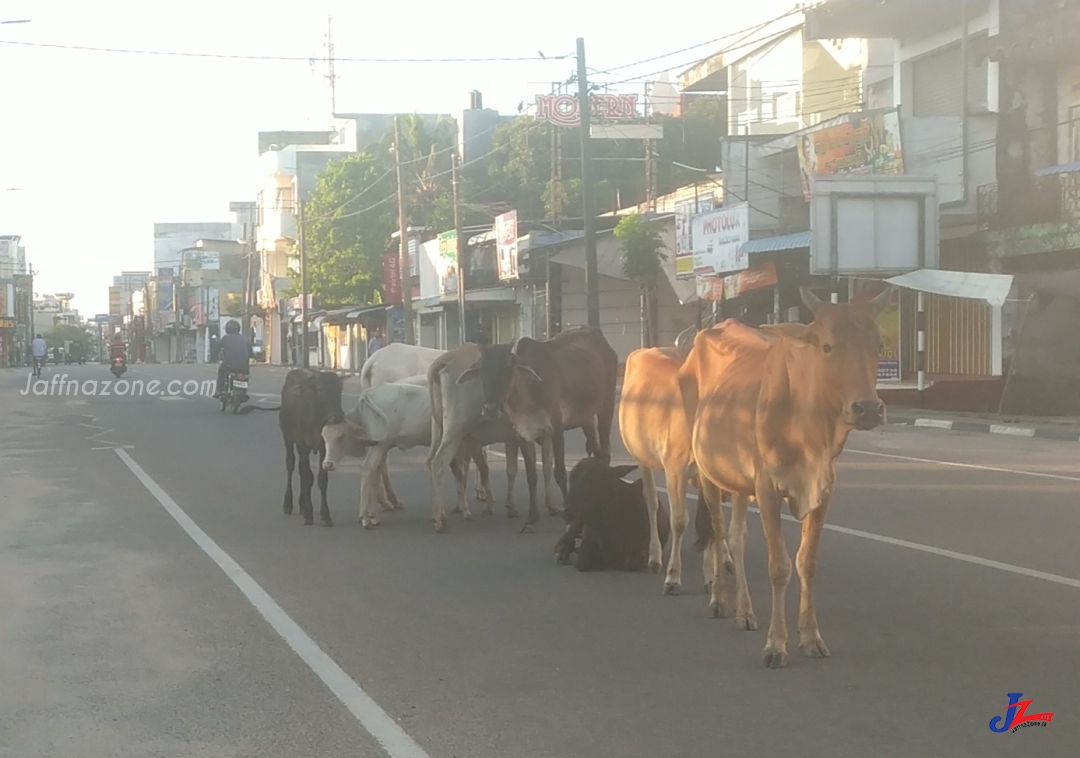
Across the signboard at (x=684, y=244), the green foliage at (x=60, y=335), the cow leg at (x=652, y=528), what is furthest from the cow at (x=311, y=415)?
the green foliage at (x=60, y=335)

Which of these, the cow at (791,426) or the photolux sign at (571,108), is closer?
the cow at (791,426)

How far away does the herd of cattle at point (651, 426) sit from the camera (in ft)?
20.6

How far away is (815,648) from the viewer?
6.45 meters

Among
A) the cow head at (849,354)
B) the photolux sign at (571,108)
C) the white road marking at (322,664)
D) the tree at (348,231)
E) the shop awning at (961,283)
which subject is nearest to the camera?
the white road marking at (322,664)

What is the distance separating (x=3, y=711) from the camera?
580 cm

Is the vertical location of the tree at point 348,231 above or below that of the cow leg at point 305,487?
above

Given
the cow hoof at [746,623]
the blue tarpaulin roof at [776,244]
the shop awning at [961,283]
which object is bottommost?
the cow hoof at [746,623]

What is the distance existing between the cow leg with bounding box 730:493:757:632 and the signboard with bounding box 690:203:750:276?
22997 millimetres

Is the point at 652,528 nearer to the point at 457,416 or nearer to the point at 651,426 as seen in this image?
the point at 651,426

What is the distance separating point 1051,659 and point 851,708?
4.41ft

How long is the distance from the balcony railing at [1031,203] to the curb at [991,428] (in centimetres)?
451

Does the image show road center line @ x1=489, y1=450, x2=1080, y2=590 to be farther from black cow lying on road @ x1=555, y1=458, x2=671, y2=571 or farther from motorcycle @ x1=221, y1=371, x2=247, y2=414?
motorcycle @ x1=221, y1=371, x2=247, y2=414

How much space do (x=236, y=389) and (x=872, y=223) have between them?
508 inches

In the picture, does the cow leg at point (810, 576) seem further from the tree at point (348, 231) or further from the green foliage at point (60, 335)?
the green foliage at point (60, 335)
